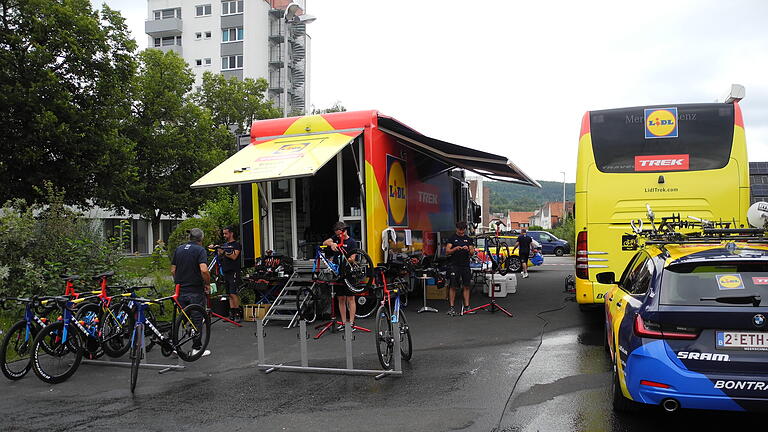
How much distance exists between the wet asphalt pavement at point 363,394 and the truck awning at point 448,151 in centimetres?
416

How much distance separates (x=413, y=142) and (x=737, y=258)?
8009 mm

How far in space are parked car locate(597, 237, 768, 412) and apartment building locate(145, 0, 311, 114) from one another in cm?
4995

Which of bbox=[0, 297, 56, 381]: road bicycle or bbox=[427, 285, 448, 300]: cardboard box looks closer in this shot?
bbox=[0, 297, 56, 381]: road bicycle

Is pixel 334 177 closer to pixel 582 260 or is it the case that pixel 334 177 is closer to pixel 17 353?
pixel 582 260

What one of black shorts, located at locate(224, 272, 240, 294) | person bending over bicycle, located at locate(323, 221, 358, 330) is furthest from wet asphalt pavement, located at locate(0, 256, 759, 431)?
black shorts, located at locate(224, 272, 240, 294)

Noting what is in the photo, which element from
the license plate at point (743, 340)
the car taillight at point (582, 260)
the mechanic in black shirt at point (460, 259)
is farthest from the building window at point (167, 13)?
the license plate at point (743, 340)

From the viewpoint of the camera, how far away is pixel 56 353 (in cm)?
711

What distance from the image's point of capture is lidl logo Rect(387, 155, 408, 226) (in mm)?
12016

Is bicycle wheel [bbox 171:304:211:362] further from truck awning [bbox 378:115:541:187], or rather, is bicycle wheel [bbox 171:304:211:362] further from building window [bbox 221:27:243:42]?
building window [bbox 221:27:243:42]

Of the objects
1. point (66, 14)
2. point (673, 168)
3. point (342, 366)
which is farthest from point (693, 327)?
point (66, 14)

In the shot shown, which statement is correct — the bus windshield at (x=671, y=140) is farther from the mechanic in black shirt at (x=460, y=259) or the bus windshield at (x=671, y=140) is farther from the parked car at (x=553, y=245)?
the parked car at (x=553, y=245)

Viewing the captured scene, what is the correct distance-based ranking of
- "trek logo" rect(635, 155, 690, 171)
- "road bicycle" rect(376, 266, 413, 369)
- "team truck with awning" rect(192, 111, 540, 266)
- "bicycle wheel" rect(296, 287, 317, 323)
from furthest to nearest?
1. "team truck with awning" rect(192, 111, 540, 266)
2. "bicycle wheel" rect(296, 287, 317, 323)
3. "trek logo" rect(635, 155, 690, 171)
4. "road bicycle" rect(376, 266, 413, 369)

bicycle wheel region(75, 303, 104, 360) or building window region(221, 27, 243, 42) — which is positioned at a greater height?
building window region(221, 27, 243, 42)

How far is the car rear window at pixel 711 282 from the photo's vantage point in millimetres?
4473
